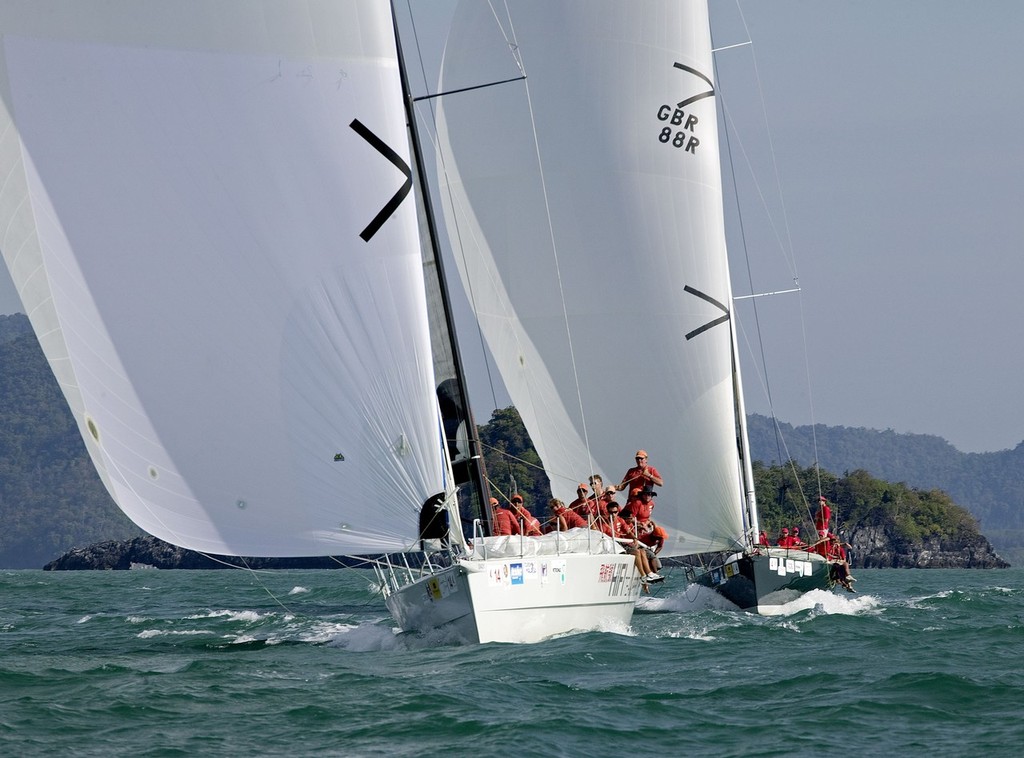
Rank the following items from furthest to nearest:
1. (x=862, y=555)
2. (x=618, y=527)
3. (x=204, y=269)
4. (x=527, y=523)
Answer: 1. (x=862, y=555)
2. (x=618, y=527)
3. (x=527, y=523)
4. (x=204, y=269)

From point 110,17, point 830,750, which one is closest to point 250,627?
point 110,17

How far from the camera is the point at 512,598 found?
1372cm

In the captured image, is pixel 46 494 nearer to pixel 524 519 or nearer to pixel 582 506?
pixel 582 506

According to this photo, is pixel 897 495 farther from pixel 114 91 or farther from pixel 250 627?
pixel 114 91

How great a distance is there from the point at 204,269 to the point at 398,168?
1.96 metres

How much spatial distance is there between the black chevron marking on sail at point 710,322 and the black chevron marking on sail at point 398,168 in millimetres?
9202

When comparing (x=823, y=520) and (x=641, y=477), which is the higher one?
(x=641, y=477)

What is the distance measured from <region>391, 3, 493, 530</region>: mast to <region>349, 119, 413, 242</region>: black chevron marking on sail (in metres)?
1.61

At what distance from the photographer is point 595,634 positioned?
48.9 ft

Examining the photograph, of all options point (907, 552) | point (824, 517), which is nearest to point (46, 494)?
point (907, 552)

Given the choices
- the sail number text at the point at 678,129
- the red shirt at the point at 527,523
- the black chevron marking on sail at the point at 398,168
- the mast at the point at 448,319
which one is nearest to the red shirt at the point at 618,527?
the red shirt at the point at 527,523

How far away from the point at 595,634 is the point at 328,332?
14.5 ft

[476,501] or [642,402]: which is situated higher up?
[642,402]

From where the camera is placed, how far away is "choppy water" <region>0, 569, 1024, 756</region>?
9992 mm
